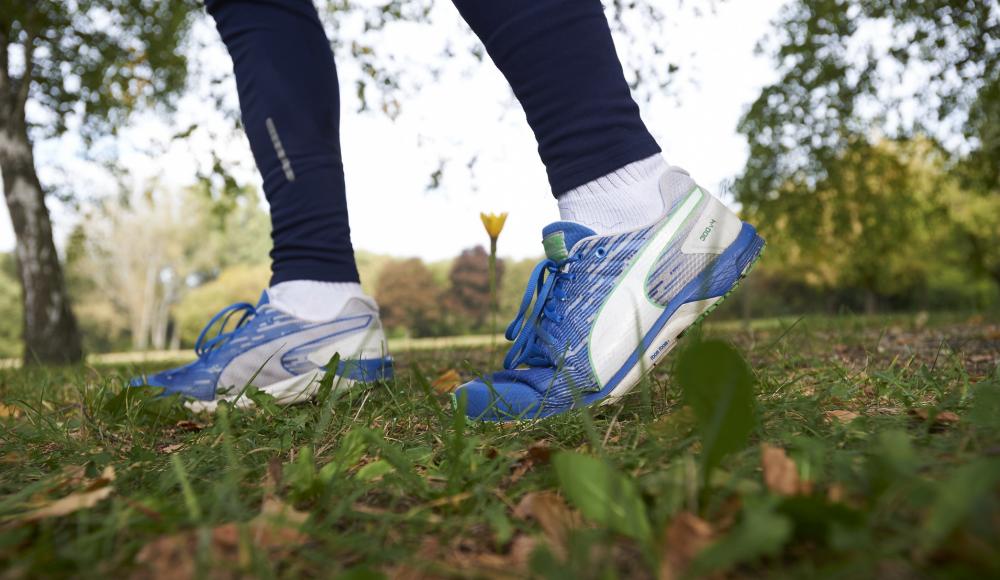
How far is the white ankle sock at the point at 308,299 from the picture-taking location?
1.80m

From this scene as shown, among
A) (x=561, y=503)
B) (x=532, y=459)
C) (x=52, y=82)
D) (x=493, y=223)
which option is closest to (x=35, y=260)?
(x=52, y=82)

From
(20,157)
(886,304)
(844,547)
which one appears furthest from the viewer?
(886,304)

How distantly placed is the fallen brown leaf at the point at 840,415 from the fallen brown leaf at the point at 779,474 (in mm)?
396

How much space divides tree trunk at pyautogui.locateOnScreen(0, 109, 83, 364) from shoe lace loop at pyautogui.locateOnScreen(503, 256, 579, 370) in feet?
23.2

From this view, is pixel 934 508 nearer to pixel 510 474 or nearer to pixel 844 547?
pixel 844 547

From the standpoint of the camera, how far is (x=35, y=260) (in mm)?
6984

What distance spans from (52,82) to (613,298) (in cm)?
937

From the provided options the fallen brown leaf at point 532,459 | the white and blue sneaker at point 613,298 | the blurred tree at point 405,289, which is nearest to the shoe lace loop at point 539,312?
the white and blue sneaker at point 613,298

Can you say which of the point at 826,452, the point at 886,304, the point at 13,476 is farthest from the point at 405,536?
the point at 886,304

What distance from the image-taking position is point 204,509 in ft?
2.38

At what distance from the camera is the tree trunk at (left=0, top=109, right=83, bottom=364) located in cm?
691

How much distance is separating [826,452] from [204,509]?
0.71 metres

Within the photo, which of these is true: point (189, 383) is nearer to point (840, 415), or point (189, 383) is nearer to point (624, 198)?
point (624, 198)

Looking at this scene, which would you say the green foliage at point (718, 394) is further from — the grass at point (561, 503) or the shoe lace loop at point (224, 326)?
the shoe lace loop at point (224, 326)
